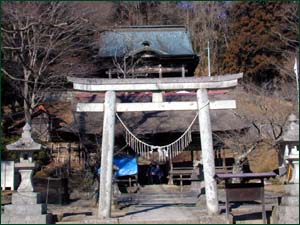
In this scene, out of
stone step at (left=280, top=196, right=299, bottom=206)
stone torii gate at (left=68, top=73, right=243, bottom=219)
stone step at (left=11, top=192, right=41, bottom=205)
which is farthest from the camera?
stone torii gate at (left=68, top=73, right=243, bottom=219)

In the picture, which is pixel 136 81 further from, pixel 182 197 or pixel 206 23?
pixel 206 23

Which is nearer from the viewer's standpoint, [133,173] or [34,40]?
[133,173]

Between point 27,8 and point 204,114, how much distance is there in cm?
1183

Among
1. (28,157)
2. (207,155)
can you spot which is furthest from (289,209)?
(28,157)

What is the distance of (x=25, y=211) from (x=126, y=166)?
8.81 m

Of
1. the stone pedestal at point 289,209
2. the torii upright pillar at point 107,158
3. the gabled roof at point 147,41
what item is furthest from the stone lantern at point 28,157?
the gabled roof at point 147,41

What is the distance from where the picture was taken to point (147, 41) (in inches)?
957

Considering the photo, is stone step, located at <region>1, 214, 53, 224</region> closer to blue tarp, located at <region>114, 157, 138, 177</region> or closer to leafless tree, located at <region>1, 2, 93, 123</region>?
blue tarp, located at <region>114, 157, 138, 177</region>

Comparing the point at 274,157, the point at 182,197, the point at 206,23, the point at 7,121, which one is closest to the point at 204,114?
the point at 182,197

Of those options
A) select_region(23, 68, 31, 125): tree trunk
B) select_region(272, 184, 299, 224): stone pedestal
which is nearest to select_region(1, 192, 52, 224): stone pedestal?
select_region(272, 184, 299, 224): stone pedestal

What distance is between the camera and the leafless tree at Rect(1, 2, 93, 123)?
58.4 feet

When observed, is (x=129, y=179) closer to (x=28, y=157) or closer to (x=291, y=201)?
(x=28, y=157)

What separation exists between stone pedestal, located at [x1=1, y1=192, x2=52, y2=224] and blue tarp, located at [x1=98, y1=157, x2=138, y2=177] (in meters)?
8.37

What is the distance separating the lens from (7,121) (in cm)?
2220
